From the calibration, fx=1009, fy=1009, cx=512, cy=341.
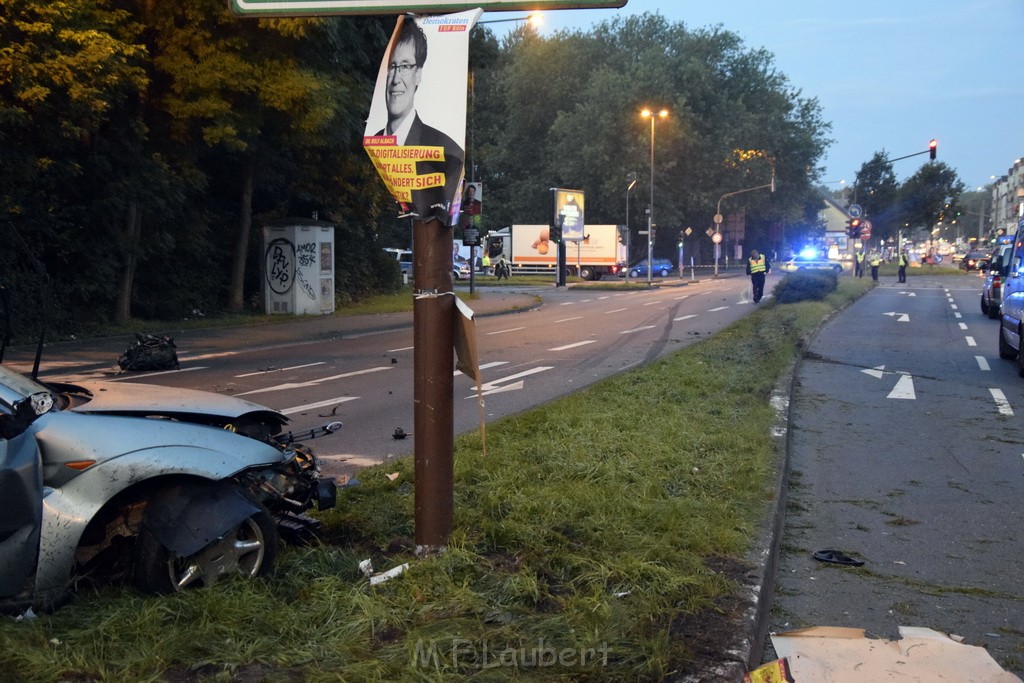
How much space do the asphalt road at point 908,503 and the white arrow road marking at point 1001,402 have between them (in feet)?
0.12

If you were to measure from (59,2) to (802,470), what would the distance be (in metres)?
14.1

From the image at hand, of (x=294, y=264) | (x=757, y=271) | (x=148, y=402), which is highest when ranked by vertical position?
(x=294, y=264)

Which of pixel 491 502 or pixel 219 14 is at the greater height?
pixel 219 14

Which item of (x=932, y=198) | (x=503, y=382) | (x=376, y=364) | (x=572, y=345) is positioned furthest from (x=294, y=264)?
(x=932, y=198)

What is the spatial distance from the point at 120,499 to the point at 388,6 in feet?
7.99

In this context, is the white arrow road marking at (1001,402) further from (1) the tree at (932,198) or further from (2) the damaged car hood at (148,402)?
(1) the tree at (932,198)

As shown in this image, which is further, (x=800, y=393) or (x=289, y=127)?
(x=289, y=127)

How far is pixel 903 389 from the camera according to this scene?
13.1 meters

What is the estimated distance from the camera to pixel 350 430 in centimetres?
984

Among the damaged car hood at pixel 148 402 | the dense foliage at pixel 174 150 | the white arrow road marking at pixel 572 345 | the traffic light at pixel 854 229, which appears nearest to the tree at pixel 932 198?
the traffic light at pixel 854 229

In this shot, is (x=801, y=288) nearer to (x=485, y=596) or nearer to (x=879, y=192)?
(x=485, y=596)

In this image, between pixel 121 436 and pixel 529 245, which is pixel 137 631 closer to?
pixel 121 436

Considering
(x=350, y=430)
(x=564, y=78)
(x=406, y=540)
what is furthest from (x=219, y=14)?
(x=564, y=78)

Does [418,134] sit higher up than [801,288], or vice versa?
[418,134]
